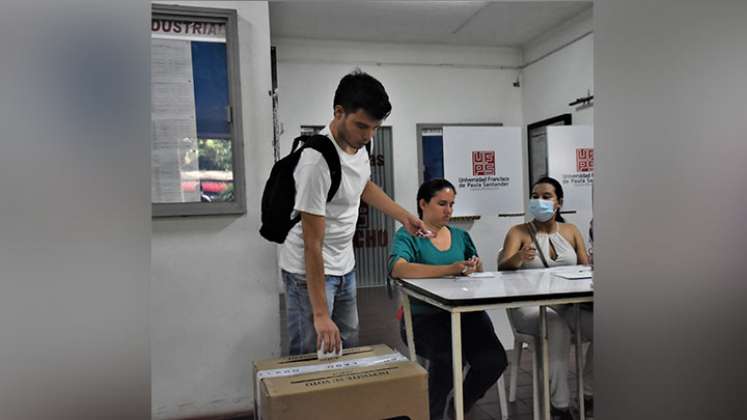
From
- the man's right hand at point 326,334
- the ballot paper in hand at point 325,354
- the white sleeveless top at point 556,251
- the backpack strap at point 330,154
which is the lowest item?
the ballot paper in hand at point 325,354

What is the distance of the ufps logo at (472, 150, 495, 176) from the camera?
3651mm

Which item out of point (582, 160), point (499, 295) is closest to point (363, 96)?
point (499, 295)

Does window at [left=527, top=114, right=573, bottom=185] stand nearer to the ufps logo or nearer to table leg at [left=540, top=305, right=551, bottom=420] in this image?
the ufps logo

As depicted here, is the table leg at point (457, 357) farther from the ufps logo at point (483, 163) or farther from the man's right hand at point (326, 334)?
the ufps logo at point (483, 163)

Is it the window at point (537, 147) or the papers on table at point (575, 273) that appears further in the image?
the window at point (537, 147)

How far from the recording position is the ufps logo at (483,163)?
12.0 feet

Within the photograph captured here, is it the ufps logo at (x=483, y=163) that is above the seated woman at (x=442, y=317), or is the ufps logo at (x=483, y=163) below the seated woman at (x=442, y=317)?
above

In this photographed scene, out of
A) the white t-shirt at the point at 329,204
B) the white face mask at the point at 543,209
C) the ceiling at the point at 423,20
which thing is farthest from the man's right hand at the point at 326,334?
the ceiling at the point at 423,20

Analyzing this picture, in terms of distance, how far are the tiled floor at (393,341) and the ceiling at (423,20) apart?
91.6 inches

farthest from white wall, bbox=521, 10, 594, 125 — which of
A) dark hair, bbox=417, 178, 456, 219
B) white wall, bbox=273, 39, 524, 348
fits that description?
dark hair, bbox=417, 178, 456, 219

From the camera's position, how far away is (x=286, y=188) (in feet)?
5.23

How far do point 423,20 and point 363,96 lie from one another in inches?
117

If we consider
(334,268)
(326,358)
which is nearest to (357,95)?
(334,268)
